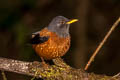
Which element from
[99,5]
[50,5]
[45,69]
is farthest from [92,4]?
[45,69]

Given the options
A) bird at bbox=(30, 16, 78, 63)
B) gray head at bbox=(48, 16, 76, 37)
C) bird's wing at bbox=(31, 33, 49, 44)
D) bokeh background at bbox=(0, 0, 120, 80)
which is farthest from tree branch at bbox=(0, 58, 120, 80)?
bokeh background at bbox=(0, 0, 120, 80)

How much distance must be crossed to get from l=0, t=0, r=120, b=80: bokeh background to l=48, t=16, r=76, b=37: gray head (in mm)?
2515

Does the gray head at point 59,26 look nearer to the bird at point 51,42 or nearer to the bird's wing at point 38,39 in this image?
the bird at point 51,42

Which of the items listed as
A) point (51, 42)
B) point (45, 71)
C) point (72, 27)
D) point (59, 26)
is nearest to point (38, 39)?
point (51, 42)

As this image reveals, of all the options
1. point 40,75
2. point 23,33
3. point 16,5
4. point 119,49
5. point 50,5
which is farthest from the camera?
point 119,49

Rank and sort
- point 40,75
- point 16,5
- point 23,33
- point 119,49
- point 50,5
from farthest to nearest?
point 119,49 < point 50,5 < point 16,5 < point 23,33 < point 40,75

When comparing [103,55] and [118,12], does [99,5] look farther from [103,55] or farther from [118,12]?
[103,55]

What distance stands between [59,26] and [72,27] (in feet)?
14.4

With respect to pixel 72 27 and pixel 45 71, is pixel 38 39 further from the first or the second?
pixel 72 27

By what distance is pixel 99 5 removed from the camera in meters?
10.7

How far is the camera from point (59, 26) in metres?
6.28

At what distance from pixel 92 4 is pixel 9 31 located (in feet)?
9.78

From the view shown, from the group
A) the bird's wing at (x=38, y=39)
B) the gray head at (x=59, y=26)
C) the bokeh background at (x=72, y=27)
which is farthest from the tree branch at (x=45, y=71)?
the bokeh background at (x=72, y=27)

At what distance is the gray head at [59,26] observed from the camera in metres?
6.12
